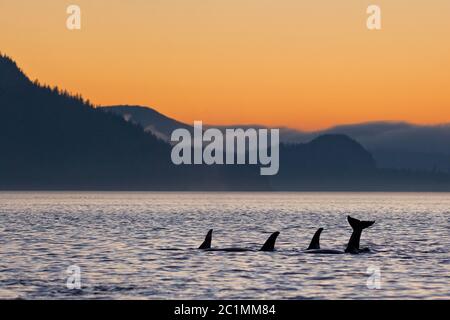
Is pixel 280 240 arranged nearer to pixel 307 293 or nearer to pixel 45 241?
pixel 45 241

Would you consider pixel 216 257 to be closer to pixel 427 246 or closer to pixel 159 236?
pixel 427 246

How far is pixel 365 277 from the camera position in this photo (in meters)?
47.9

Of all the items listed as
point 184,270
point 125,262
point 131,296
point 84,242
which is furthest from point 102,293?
point 84,242

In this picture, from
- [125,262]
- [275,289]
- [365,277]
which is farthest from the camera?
[125,262]

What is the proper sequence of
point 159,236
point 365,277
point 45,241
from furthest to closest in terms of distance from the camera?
point 159,236 → point 45,241 → point 365,277

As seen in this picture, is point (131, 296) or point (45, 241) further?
point (45, 241)

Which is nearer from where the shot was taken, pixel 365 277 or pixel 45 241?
pixel 365 277

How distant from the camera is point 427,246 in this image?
76.1m
